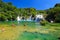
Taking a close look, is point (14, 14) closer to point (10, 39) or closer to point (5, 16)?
point (5, 16)

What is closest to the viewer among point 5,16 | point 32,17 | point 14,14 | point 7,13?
point 5,16

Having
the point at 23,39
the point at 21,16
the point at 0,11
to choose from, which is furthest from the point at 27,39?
the point at 21,16

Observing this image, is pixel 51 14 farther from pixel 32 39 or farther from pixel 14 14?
pixel 32 39

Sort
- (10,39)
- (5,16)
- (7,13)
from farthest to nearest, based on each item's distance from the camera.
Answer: (7,13) → (5,16) → (10,39)

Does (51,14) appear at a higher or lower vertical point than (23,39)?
higher

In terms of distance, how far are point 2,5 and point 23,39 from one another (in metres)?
74.4

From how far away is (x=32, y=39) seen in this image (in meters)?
18.6

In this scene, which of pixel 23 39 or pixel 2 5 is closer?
pixel 23 39

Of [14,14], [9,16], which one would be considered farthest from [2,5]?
[9,16]

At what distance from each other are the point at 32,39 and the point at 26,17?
265ft

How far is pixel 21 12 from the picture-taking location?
327 feet

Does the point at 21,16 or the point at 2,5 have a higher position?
the point at 2,5

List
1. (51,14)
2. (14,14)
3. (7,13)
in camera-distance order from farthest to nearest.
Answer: (14,14) < (7,13) < (51,14)

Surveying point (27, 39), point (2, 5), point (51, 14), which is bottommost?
point (27, 39)
